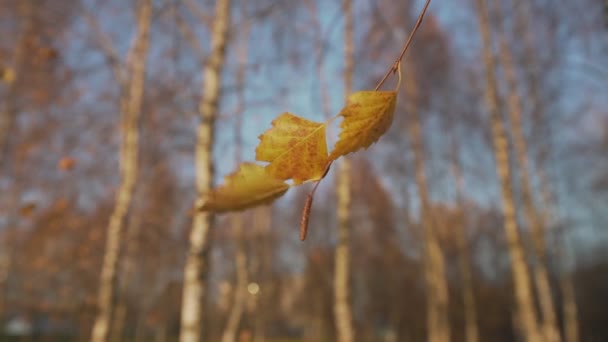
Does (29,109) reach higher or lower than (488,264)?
higher

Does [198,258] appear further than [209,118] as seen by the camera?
No

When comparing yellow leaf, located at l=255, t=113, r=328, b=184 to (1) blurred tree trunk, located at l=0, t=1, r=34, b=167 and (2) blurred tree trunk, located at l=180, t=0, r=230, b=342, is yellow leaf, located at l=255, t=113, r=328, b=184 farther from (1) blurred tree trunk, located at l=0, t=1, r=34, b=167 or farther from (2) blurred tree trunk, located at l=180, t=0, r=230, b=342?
(1) blurred tree trunk, located at l=0, t=1, r=34, b=167

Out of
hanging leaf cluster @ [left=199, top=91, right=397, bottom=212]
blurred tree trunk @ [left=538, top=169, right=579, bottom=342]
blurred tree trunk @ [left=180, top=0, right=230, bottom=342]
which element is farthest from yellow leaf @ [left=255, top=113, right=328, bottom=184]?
blurred tree trunk @ [left=538, top=169, right=579, bottom=342]

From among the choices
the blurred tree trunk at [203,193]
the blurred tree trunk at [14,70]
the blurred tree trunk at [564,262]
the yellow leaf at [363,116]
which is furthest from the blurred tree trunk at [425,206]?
the yellow leaf at [363,116]

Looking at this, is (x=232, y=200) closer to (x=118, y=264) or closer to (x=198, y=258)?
(x=198, y=258)

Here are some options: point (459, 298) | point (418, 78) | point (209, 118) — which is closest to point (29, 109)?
point (209, 118)
